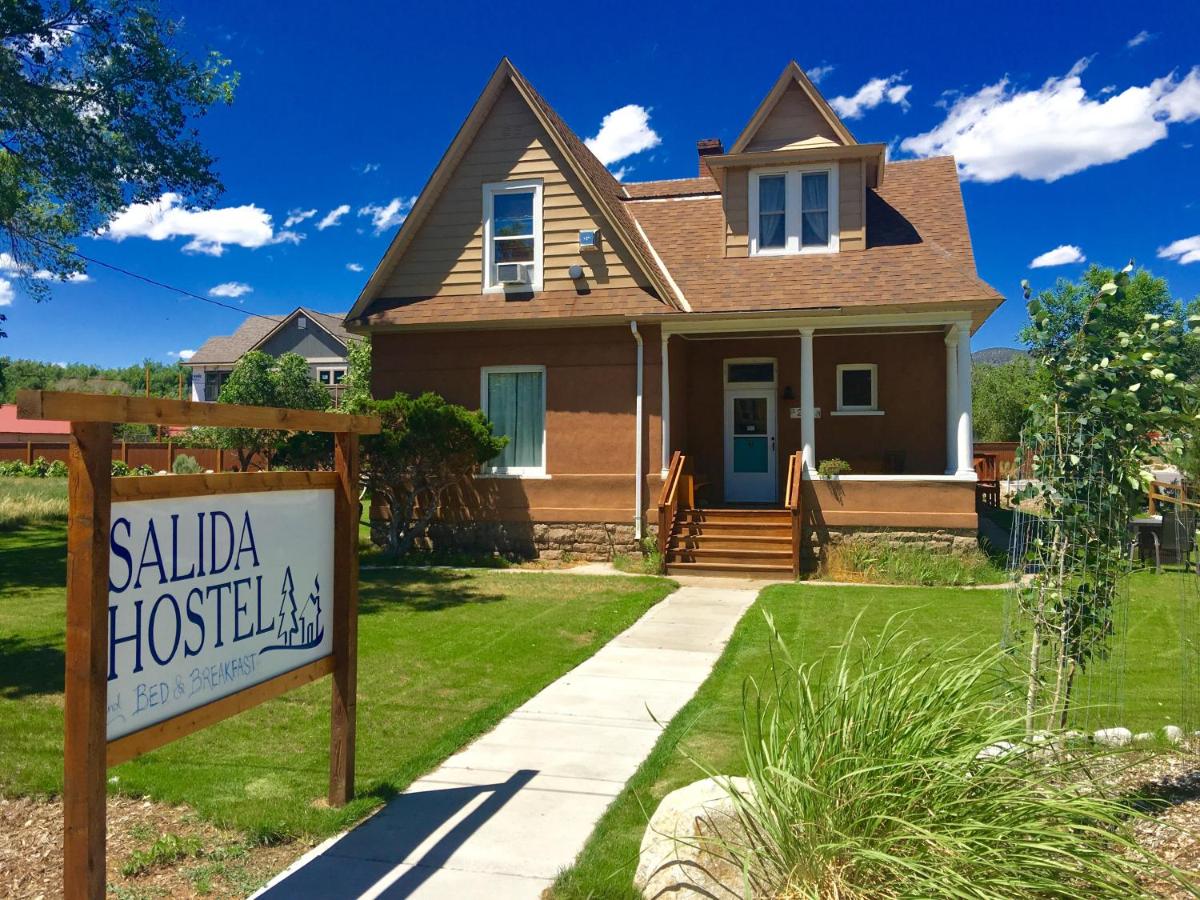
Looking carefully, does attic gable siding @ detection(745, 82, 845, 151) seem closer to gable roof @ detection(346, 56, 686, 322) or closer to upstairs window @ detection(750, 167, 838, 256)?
upstairs window @ detection(750, 167, 838, 256)

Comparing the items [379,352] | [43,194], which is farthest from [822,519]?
[43,194]

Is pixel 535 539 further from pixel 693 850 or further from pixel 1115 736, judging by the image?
pixel 693 850

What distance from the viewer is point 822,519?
13945 mm

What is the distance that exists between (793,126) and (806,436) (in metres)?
5.27

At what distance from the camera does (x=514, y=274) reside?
49.7ft

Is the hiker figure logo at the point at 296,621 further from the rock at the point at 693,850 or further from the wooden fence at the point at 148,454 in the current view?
the wooden fence at the point at 148,454

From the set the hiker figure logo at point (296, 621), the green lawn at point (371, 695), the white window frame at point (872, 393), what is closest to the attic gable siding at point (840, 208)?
the white window frame at point (872, 393)

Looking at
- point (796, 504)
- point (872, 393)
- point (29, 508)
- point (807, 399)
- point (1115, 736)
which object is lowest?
point (1115, 736)

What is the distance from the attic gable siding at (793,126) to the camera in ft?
49.8

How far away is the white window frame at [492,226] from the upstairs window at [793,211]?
3620 mm

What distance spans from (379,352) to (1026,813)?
14.1 metres

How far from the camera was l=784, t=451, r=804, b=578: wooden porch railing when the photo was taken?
1329cm

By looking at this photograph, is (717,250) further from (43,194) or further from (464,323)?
(43,194)

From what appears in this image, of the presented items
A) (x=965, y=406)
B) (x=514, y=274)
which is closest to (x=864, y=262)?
(x=965, y=406)
